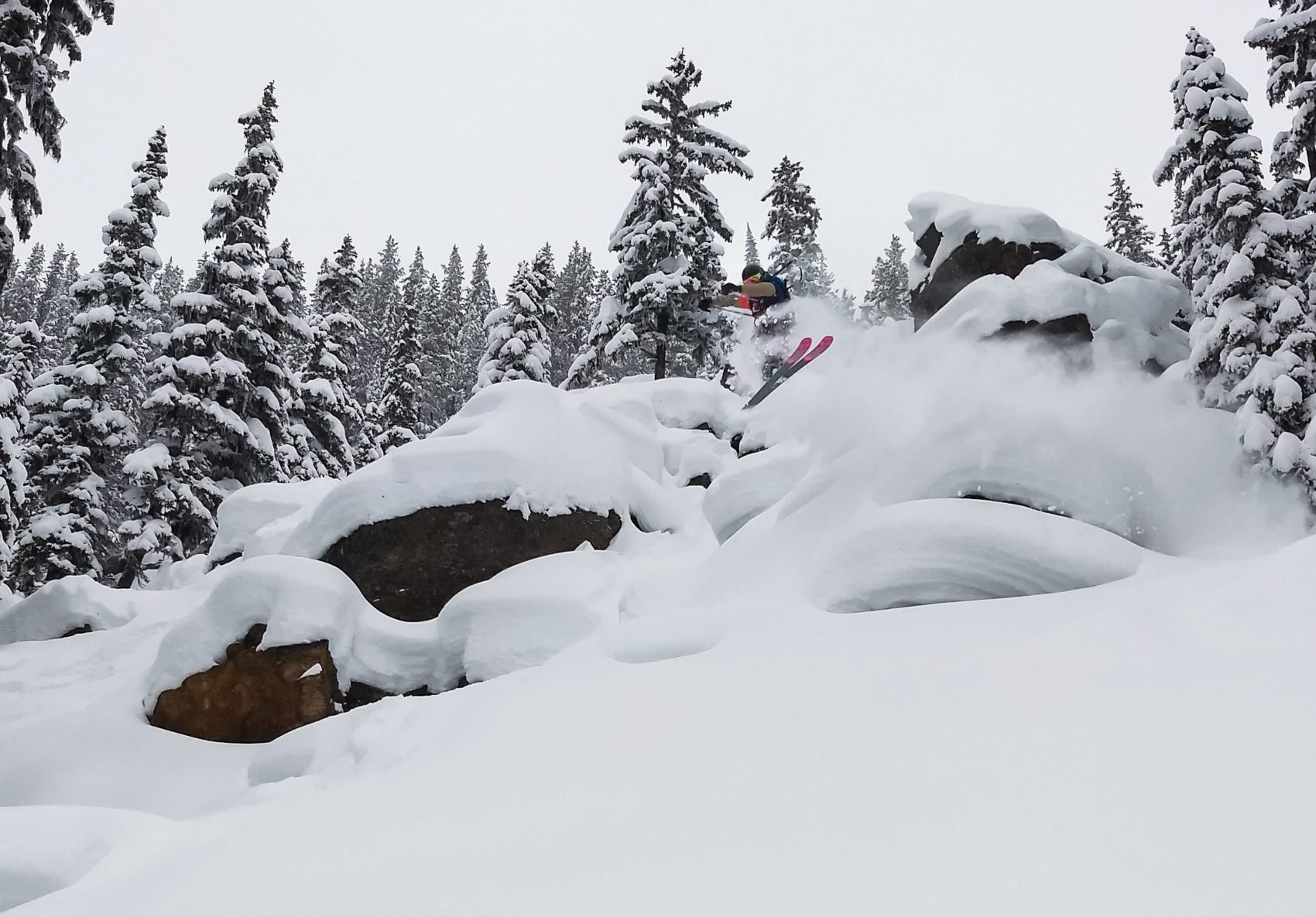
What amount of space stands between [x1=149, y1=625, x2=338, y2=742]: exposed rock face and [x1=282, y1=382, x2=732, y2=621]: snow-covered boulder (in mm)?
1510

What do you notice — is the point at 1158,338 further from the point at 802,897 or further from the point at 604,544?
the point at 802,897

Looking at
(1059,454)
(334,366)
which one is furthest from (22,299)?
(1059,454)

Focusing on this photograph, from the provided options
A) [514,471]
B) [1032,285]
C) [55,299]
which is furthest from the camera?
[55,299]

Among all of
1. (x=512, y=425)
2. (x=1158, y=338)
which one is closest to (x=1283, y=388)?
(x=1158, y=338)

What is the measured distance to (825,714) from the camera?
2.81 meters

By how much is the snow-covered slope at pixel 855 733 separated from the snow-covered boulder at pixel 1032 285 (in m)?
4.61

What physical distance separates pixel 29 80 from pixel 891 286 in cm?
4664

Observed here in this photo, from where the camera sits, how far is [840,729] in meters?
2.64

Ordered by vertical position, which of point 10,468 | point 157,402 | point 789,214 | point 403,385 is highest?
point 789,214

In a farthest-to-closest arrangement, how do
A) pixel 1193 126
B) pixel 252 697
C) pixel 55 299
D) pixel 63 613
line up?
pixel 55 299, pixel 1193 126, pixel 63 613, pixel 252 697

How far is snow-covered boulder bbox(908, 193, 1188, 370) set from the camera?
11328mm

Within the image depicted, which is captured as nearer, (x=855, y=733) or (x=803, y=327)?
(x=855, y=733)

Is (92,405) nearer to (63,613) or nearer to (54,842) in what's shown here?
(63,613)

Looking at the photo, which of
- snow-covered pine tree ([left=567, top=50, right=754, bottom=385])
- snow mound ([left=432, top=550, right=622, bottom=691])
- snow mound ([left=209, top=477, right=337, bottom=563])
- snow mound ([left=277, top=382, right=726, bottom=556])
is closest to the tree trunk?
snow-covered pine tree ([left=567, top=50, right=754, bottom=385])
